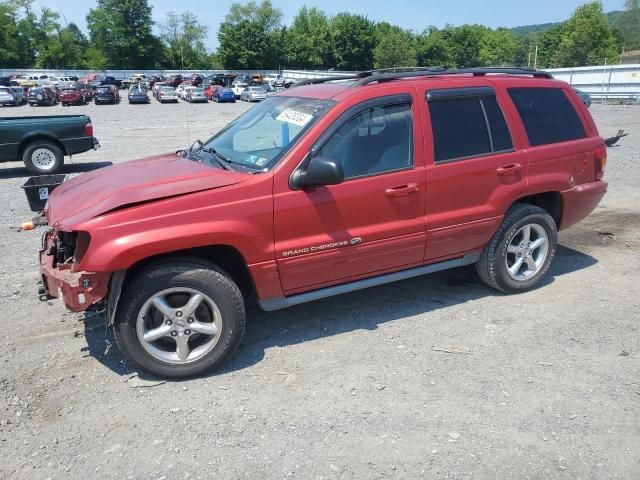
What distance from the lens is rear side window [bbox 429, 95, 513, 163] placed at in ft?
14.4

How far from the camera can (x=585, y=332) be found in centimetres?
431

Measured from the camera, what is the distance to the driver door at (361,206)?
12.7 ft

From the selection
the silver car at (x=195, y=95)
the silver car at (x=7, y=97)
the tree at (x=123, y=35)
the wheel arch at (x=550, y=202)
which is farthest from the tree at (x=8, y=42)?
the wheel arch at (x=550, y=202)

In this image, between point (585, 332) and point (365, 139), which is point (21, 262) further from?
point (585, 332)

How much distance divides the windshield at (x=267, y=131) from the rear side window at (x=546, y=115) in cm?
186

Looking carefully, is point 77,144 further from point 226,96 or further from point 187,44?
point 187,44

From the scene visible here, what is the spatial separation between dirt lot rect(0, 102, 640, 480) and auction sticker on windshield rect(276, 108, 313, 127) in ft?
5.30

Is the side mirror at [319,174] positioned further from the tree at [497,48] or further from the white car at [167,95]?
the tree at [497,48]

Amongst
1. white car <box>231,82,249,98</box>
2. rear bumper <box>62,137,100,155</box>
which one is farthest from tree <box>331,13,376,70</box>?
rear bumper <box>62,137,100,155</box>

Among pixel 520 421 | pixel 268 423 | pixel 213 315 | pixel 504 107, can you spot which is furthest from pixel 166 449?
pixel 504 107

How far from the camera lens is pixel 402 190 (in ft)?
13.7

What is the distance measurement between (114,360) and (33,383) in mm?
530

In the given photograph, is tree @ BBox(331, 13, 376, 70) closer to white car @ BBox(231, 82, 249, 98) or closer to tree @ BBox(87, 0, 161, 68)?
tree @ BBox(87, 0, 161, 68)

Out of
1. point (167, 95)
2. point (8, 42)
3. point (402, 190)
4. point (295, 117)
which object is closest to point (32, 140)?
point (295, 117)
